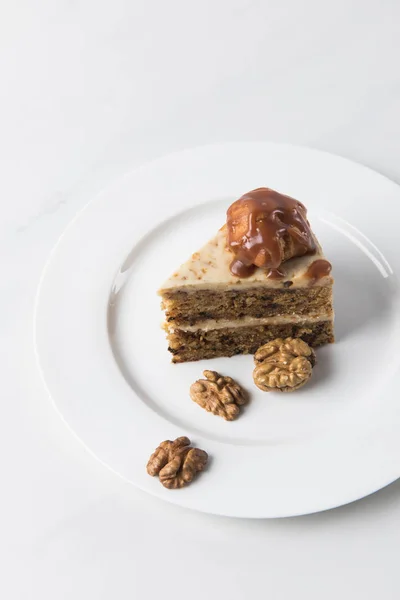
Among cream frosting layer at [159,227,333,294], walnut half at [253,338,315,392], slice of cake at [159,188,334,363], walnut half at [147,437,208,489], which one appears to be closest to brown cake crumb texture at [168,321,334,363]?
slice of cake at [159,188,334,363]

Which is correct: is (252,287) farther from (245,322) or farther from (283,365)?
(283,365)

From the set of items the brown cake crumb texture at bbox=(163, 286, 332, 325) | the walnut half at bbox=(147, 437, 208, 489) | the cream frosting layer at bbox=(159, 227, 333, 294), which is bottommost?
the walnut half at bbox=(147, 437, 208, 489)

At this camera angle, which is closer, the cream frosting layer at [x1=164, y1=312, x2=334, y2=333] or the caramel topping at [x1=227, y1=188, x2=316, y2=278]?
the caramel topping at [x1=227, y1=188, x2=316, y2=278]

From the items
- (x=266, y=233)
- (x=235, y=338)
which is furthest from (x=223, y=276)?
(x=235, y=338)

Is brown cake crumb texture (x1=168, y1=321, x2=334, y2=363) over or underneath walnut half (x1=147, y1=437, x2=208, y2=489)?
over

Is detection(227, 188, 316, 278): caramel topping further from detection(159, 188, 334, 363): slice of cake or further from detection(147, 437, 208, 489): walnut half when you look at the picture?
detection(147, 437, 208, 489): walnut half
